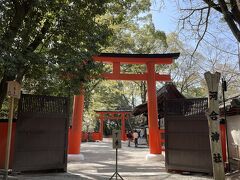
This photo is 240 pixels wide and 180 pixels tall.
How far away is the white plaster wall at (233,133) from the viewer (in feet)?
34.2

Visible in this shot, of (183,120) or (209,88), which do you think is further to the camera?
(183,120)

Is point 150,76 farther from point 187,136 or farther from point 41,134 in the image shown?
point 41,134

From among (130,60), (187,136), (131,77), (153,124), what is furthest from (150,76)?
(187,136)

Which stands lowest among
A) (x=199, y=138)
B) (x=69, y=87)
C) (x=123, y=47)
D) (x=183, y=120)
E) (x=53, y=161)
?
(x=53, y=161)

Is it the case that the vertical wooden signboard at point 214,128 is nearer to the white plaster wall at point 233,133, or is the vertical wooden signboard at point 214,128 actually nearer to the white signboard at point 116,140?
the white signboard at point 116,140

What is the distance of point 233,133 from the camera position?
35.5 ft

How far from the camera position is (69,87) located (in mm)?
9477

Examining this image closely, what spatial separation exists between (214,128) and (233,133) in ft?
17.5

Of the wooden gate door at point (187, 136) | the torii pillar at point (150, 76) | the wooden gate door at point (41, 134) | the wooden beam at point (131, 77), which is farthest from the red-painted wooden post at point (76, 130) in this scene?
the wooden gate door at point (187, 136)

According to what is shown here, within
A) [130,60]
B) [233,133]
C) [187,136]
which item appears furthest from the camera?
[130,60]

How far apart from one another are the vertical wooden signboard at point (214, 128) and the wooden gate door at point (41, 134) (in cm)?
575

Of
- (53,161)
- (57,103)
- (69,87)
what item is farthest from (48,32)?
(53,161)

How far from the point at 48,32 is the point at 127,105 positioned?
130 feet

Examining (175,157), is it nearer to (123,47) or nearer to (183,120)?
(183,120)
